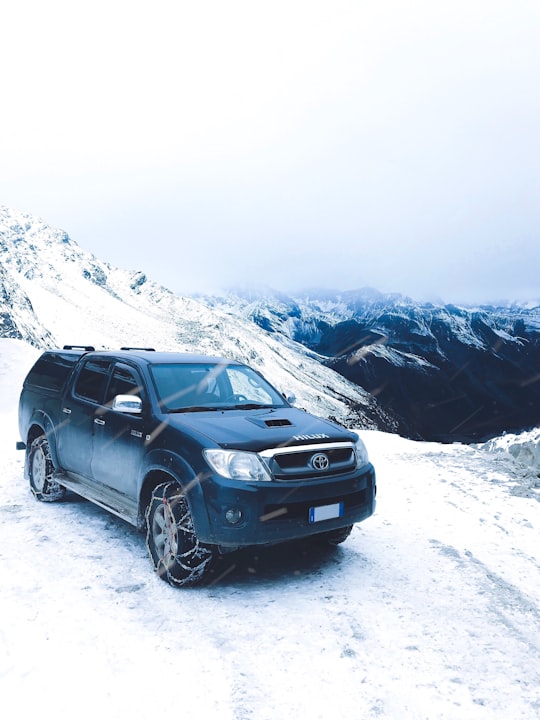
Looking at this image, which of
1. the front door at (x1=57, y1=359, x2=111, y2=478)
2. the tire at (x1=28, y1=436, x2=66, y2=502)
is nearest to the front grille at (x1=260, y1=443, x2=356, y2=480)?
the front door at (x1=57, y1=359, x2=111, y2=478)

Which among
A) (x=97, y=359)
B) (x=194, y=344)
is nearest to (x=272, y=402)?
(x=97, y=359)

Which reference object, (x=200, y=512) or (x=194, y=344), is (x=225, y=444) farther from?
(x=194, y=344)

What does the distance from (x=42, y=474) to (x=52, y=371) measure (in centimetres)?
128

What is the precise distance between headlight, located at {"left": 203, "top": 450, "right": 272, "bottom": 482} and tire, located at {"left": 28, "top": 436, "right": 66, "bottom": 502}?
3.13 m

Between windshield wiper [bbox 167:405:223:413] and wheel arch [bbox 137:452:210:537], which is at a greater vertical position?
windshield wiper [bbox 167:405:223:413]

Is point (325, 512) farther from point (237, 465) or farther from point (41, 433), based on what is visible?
point (41, 433)

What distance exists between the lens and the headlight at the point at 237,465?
416 cm

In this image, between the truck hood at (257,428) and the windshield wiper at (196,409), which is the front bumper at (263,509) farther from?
the windshield wiper at (196,409)

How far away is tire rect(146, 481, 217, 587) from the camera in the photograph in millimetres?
4285

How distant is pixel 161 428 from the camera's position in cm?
466

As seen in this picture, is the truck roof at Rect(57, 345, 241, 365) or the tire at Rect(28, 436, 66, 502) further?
the tire at Rect(28, 436, 66, 502)

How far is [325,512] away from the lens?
4414 mm

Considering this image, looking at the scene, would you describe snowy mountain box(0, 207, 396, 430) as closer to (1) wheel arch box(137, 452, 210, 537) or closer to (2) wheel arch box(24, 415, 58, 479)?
(2) wheel arch box(24, 415, 58, 479)

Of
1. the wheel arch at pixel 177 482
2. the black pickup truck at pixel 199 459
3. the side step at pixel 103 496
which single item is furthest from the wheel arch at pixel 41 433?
the wheel arch at pixel 177 482
